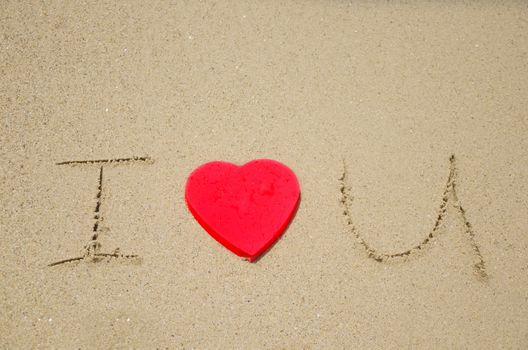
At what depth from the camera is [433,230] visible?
58.9 inches

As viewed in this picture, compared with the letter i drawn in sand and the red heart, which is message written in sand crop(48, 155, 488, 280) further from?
the red heart

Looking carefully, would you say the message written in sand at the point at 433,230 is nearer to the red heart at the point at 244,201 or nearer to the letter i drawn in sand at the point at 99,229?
the red heart at the point at 244,201

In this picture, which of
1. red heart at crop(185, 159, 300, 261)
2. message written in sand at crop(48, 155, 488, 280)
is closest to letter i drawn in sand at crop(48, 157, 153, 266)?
message written in sand at crop(48, 155, 488, 280)

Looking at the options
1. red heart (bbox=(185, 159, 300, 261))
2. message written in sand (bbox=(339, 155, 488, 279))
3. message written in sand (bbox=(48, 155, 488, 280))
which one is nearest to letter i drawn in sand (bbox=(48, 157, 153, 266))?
message written in sand (bbox=(48, 155, 488, 280))

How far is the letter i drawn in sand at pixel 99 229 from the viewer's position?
4.57 feet

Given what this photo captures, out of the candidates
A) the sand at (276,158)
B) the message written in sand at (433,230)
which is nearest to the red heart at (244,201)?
the sand at (276,158)

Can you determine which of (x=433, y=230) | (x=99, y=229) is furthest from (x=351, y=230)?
(x=99, y=229)

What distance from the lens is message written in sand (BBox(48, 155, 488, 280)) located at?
55.1 inches

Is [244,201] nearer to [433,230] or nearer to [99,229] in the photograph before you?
[99,229]

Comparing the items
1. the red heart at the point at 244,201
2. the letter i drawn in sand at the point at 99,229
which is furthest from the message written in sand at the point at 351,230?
the red heart at the point at 244,201

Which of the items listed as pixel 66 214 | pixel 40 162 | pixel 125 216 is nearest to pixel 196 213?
pixel 125 216

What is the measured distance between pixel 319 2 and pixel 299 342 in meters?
1.22

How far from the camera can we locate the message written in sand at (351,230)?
140 centimetres

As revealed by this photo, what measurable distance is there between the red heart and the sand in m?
0.07
